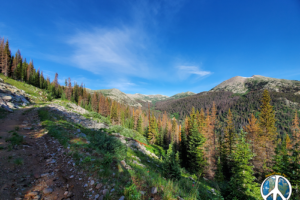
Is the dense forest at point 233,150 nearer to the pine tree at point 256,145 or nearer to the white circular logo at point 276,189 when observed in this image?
the pine tree at point 256,145

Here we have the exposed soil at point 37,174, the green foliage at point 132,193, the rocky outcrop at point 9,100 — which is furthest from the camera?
the rocky outcrop at point 9,100

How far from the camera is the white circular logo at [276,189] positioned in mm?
1757

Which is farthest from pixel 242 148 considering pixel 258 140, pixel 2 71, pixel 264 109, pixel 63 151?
pixel 2 71

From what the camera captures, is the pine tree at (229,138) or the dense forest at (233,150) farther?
the pine tree at (229,138)

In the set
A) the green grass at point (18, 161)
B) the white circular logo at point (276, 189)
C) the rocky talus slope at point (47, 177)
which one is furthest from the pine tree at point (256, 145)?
the green grass at point (18, 161)

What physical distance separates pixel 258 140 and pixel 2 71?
307 ft

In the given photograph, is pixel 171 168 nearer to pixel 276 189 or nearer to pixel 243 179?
pixel 243 179

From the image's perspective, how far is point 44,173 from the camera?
19.8ft

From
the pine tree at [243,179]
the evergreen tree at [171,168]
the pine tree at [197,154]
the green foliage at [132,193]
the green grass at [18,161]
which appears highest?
the green grass at [18,161]

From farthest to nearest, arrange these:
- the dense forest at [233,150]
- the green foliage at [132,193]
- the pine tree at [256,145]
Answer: the pine tree at [256,145] → the dense forest at [233,150] → the green foliage at [132,193]

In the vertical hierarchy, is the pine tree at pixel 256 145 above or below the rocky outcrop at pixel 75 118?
below

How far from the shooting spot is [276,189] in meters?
1.83

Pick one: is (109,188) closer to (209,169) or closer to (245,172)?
(245,172)

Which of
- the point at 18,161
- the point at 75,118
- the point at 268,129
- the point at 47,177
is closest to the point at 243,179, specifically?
the point at 268,129
